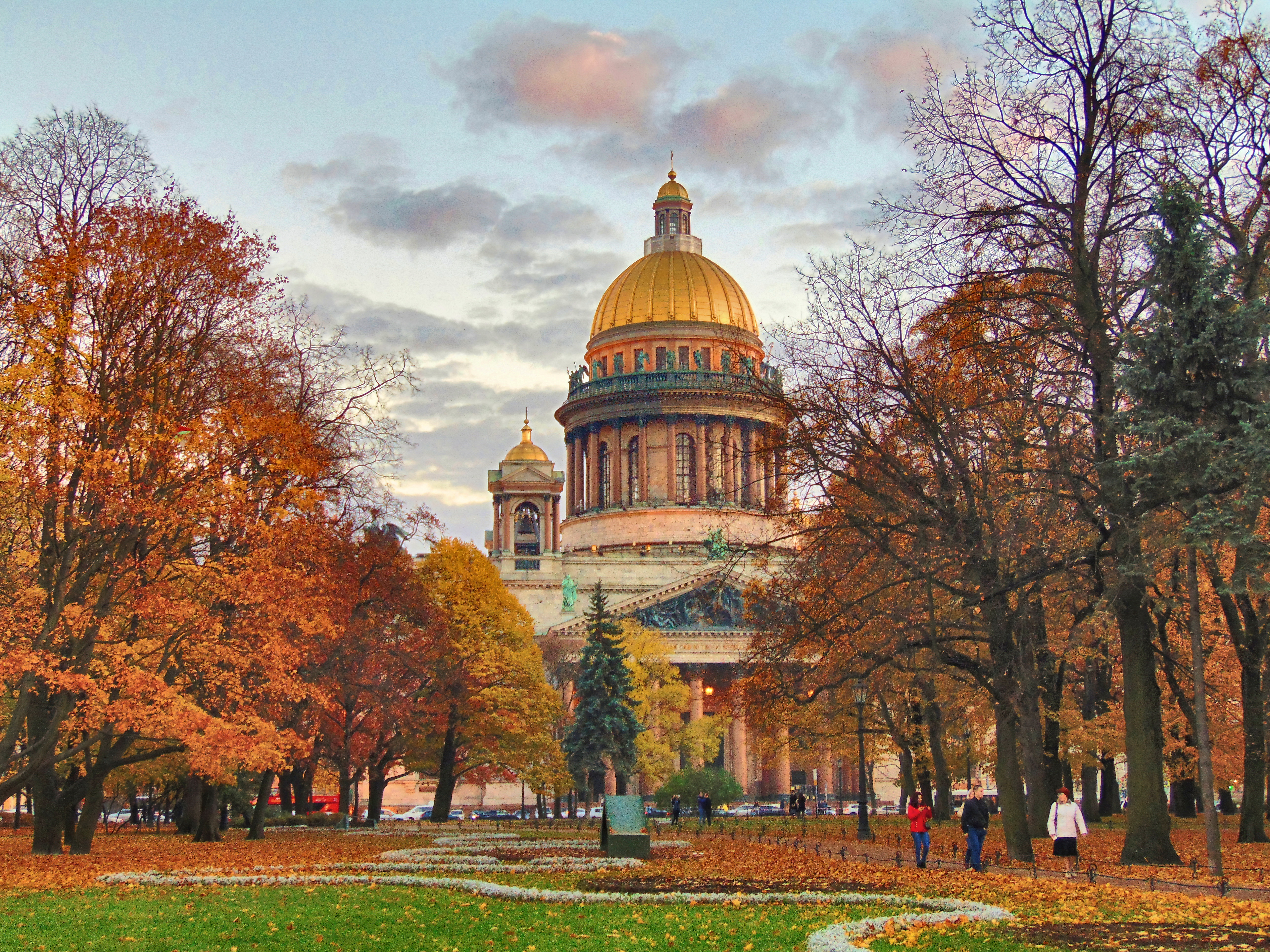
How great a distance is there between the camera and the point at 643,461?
110125 millimetres

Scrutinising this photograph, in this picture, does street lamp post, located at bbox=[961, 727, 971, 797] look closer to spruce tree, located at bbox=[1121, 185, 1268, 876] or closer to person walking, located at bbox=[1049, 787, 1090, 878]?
person walking, located at bbox=[1049, 787, 1090, 878]

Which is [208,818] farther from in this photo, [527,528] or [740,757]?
[527,528]

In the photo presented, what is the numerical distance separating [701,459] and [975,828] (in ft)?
267

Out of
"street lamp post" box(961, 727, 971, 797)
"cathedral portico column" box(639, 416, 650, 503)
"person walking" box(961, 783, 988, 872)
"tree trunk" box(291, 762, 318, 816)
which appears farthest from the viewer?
"cathedral portico column" box(639, 416, 650, 503)

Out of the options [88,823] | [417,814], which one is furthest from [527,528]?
[88,823]

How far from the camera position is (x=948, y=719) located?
157 feet

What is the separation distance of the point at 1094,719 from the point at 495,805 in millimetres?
50162

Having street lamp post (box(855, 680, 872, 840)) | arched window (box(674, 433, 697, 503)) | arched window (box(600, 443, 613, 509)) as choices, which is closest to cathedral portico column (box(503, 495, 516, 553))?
arched window (box(600, 443, 613, 509))

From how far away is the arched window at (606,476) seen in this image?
111 metres

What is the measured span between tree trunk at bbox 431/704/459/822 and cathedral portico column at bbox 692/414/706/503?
52456mm

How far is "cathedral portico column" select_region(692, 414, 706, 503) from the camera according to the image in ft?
351

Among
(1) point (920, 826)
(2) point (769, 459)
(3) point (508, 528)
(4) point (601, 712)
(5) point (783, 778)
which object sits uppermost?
(3) point (508, 528)

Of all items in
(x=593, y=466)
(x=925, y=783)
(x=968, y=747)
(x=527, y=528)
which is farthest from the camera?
(x=593, y=466)

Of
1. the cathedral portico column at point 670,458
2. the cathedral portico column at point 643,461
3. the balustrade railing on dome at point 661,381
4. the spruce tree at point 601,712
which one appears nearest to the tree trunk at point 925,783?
the spruce tree at point 601,712
